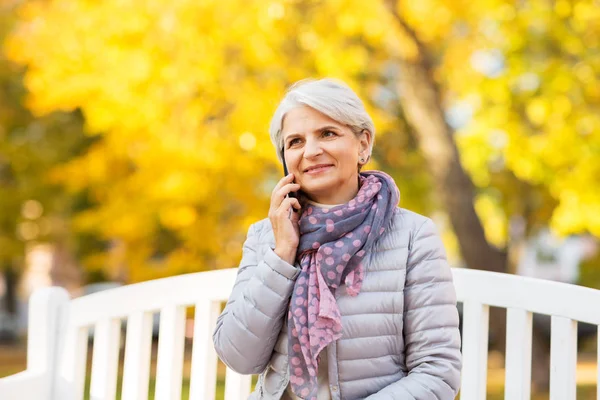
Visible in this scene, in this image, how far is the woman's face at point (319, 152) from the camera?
7.36 ft

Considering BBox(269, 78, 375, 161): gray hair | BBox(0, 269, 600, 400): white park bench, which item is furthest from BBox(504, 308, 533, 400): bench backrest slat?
BBox(269, 78, 375, 161): gray hair

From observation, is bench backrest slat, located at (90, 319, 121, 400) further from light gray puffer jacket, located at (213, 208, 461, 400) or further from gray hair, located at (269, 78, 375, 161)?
gray hair, located at (269, 78, 375, 161)

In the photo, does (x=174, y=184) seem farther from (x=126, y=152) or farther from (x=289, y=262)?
(x=289, y=262)

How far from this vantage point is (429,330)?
7.04 ft

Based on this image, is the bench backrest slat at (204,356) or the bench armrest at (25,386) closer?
the bench armrest at (25,386)

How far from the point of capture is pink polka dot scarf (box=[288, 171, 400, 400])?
82.7 inches

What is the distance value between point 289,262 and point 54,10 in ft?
24.8

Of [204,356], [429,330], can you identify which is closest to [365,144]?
[429,330]

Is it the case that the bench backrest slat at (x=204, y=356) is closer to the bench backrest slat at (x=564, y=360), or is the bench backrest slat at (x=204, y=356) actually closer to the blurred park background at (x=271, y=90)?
the bench backrest slat at (x=564, y=360)

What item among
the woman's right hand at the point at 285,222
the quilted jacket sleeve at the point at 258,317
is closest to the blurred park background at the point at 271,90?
the woman's right hand at the point at 285,222

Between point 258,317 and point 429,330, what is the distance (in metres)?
0.50

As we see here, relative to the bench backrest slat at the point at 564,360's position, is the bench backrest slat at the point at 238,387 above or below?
below

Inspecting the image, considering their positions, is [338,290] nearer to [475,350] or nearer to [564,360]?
[475,350]

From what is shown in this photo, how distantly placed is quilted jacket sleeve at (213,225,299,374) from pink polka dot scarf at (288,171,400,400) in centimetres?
4
